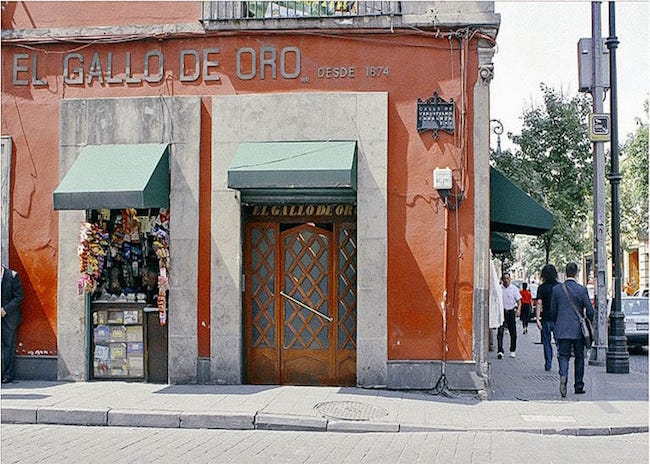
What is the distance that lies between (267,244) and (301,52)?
2.98m

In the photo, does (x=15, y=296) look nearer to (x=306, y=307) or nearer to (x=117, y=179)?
(x=117, y=179)

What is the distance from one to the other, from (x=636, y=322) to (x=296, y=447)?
573 inches

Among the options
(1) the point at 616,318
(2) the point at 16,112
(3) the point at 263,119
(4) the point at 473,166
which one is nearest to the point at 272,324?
(3) the point at 263,119

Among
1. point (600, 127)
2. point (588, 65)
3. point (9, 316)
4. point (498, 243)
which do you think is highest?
point (588, 65)

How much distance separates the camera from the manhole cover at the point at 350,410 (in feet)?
32.1

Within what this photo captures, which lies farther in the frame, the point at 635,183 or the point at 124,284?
the point at 635,183

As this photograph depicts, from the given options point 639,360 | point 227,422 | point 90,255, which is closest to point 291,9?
point 90,255

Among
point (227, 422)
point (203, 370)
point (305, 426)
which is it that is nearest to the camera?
point (305, 426)

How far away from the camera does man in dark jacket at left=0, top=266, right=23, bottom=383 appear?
11914mm

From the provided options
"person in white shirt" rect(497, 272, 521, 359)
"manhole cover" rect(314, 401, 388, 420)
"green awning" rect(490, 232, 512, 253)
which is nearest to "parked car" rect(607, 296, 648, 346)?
"person in white shirt" rect(497, 272, 521, 359)

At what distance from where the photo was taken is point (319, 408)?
10.1 meters

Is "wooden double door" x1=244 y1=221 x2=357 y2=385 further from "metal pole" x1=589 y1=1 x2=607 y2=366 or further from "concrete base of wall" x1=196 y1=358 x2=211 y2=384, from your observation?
"metal pole" x1=589 y1=1 x2=607 y2=366

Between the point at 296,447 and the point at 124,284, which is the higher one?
the point at 124,284

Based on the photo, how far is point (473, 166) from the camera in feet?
37.5
